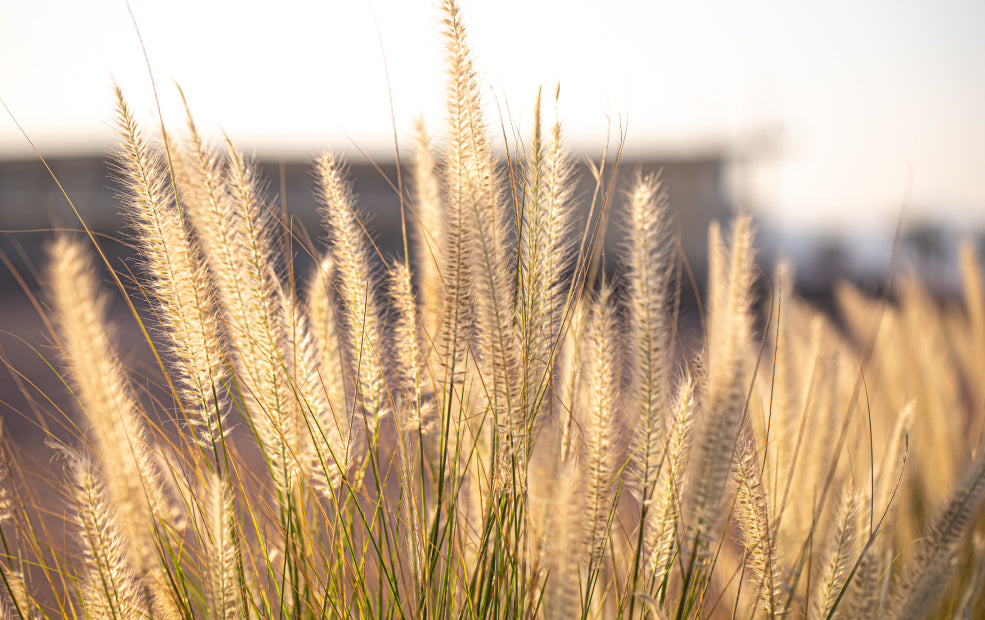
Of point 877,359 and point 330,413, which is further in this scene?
point 877,359

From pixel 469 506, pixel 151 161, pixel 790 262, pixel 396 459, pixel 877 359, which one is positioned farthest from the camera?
pixel 877 359

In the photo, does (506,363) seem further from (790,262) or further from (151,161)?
(790,262)

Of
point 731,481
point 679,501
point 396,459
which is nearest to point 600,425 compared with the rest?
point 679,501

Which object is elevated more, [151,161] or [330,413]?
[151,161]

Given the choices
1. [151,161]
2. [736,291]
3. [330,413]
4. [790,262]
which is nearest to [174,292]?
[151,161]

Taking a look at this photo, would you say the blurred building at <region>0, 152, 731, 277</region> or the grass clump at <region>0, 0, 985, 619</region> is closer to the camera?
the grass clump at <region>0, 0, 985, 619</region>

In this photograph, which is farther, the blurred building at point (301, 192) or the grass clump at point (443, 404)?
the blurred building at point (301, 192)

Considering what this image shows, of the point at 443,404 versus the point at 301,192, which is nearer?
the point at 443,404

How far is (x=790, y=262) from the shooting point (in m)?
1.82

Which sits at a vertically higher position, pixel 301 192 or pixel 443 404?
pixel 301 192

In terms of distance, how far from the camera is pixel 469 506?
4.87ft

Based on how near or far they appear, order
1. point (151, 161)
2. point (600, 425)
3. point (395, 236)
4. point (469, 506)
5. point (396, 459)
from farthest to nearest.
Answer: point (395, 236) → point (469, 506) → point (396, 459) → point (600, 425) → point (151, 161)

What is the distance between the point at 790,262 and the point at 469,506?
3.89ft

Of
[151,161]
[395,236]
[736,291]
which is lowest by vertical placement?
[395,236]
